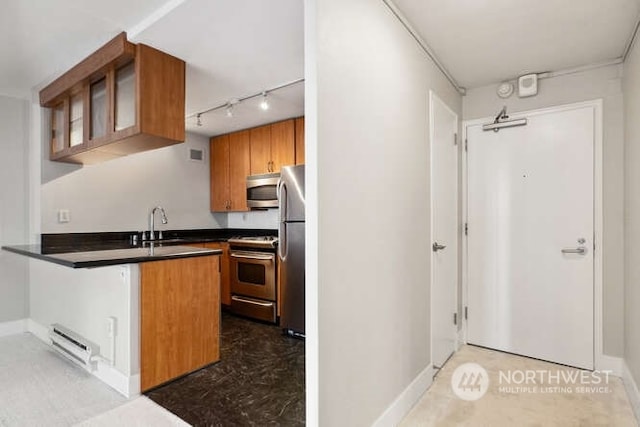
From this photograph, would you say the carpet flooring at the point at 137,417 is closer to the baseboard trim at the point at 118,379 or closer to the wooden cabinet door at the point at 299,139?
the baseboard trim at the point at 118,379

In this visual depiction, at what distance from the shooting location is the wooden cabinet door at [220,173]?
465 centimetres

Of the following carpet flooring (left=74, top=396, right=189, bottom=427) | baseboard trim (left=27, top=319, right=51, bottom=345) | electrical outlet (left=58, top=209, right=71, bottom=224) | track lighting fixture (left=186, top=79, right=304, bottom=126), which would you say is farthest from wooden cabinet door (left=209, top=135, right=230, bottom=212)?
carpet flooring (left=74, top=396, right=189, bottom=427)

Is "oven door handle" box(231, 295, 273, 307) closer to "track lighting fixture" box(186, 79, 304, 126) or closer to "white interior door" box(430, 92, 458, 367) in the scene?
"white interior door" box(430, 92, 458, 367)

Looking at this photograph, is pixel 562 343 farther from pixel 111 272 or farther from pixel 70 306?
pixel 70 306

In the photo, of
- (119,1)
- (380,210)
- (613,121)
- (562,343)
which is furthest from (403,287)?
(119,1)

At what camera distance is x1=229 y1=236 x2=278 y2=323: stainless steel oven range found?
3.72 metres

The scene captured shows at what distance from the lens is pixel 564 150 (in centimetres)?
270

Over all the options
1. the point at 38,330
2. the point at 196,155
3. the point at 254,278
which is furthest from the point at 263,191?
the point at 38,330

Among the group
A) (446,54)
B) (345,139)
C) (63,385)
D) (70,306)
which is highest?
(446,54)

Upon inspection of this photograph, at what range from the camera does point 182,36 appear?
211cm

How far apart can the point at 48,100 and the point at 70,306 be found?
1860mm

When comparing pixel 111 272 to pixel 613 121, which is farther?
pixel 613 121

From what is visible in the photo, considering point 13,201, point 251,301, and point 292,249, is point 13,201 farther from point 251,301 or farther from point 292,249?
point 292,249

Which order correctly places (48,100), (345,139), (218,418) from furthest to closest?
(48,100)
(218,418)
(345,139)
